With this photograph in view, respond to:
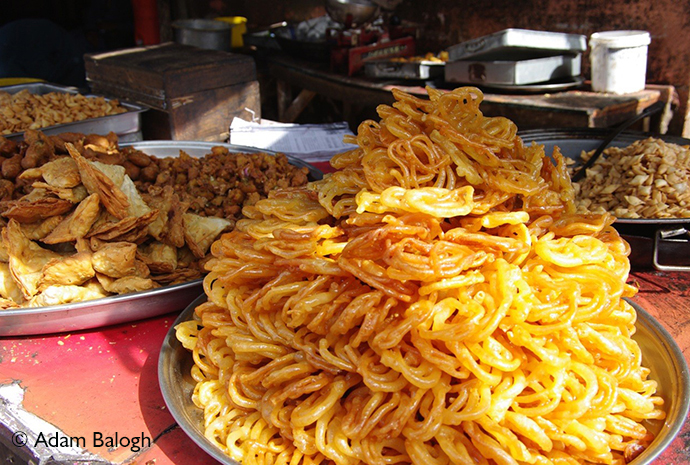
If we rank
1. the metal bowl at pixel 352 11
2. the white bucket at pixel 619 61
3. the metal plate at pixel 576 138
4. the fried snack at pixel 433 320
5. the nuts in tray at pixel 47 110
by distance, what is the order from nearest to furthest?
the fried snack at pixel 433 320 < the metal plate at pixel 576 138 < the nuts in tray at pixel 47 110 < the white bucket at pixel 619 61 < the metal bowl at pixel 352 11

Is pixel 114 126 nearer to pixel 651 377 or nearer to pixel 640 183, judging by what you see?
pixel 640 183

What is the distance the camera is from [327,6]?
19.6ft

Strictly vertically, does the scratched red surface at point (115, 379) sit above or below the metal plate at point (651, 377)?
below

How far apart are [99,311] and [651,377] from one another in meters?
1.66

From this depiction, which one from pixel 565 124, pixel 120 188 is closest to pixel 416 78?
pixel 565 124

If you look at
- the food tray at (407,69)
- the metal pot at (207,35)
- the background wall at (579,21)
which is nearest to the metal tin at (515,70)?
the food tray at (407,69)

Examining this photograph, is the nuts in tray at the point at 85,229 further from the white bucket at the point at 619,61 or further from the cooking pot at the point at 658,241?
the white bucket at the point at 619,61

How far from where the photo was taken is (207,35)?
20.5ft

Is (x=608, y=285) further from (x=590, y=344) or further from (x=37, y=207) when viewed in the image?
(x=37, y=207)

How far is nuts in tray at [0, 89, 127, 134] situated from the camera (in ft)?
11.1

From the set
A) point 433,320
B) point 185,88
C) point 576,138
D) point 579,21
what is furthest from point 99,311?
point 579,21

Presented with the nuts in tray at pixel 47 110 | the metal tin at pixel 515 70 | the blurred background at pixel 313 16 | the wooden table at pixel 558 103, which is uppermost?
the blurred background at pixel 313 16

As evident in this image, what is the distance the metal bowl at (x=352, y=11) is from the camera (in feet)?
18.7

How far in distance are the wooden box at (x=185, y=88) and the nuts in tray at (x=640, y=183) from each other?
8.34 ft
